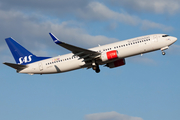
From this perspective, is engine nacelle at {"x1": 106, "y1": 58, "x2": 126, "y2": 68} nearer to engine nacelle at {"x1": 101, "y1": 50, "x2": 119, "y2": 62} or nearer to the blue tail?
engine nacelle at {"x1": 101, "y1": 50, "x2": 119, "y2": 62}

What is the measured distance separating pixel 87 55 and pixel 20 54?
15.4 m

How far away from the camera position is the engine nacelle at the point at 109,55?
5159 centimetres

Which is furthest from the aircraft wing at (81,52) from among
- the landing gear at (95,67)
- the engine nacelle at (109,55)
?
the landing gear at (95,67)

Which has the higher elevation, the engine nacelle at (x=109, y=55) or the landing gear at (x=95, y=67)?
the engine nacelle at (x=109, y=55)

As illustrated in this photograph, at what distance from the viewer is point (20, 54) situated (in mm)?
60062

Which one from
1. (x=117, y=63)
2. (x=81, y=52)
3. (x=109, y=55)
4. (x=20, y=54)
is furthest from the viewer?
(x=20, y=54)

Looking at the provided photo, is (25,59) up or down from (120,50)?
up

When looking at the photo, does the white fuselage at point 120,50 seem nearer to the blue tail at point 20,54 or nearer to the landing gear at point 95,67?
the landing gear at point 95,67

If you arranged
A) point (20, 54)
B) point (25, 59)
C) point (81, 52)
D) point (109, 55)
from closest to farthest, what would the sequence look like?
point (109, 55) → point (81, 52) → point (25, 59) → point (20, 54)

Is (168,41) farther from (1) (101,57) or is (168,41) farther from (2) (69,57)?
(2) (69,57)

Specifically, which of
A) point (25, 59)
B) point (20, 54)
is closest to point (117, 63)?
point (25, 59)

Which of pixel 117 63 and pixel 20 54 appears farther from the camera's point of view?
pixel 20 54

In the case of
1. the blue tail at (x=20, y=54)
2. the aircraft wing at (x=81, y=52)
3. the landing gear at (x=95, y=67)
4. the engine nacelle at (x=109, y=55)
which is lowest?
the landing gear at (x=95, y=67)

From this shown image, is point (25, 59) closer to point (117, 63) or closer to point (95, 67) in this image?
point (95, 67)
